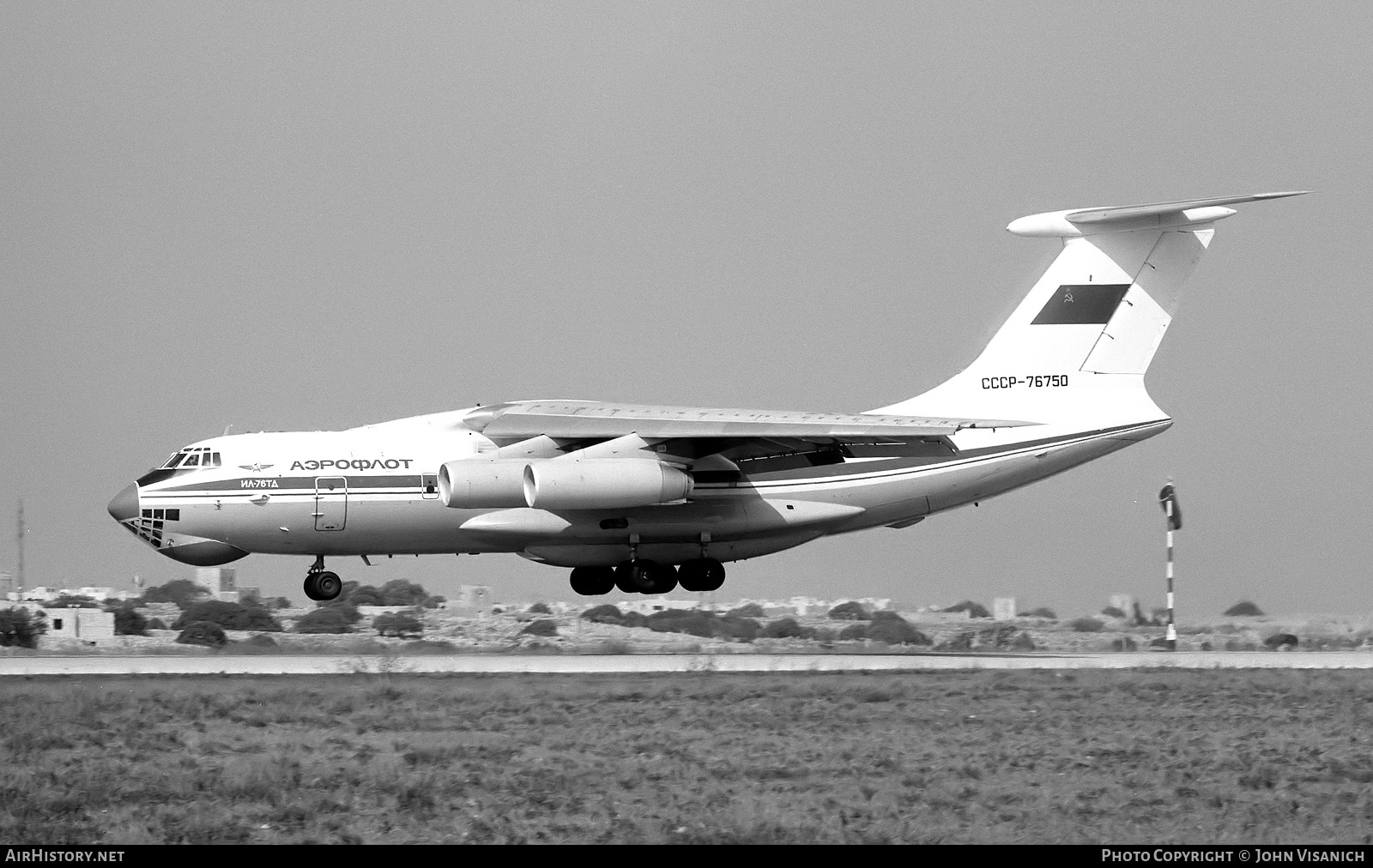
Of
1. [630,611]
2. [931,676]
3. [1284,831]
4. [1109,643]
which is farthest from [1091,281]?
[1284,831]

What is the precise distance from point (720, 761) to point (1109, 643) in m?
13.0

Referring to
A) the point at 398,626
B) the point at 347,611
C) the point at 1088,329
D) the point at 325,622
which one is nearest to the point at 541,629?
the point at 398,626

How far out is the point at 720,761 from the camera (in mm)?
10016

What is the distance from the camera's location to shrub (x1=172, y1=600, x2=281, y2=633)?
2247cm

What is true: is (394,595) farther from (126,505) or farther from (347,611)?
(126,505)

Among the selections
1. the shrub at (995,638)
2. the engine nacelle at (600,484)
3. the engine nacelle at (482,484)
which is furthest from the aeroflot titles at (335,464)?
the shrub at (995,638)

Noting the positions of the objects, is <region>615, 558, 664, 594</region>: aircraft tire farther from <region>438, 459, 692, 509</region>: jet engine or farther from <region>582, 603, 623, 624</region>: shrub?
<region>582, 603, 623, 624</region>: shrub

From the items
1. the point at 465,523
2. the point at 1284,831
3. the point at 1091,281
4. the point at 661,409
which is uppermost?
the point at 1091,281

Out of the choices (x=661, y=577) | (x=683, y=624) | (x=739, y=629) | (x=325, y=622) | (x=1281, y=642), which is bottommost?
(x=1281, y=642)

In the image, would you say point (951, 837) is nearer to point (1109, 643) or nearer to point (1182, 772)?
point (1182, 772)

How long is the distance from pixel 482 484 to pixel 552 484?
2.50 feet

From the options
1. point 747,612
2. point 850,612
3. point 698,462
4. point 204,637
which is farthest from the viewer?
point 850,612

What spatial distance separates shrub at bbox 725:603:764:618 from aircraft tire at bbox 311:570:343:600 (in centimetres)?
866

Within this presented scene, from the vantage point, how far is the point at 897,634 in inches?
875
